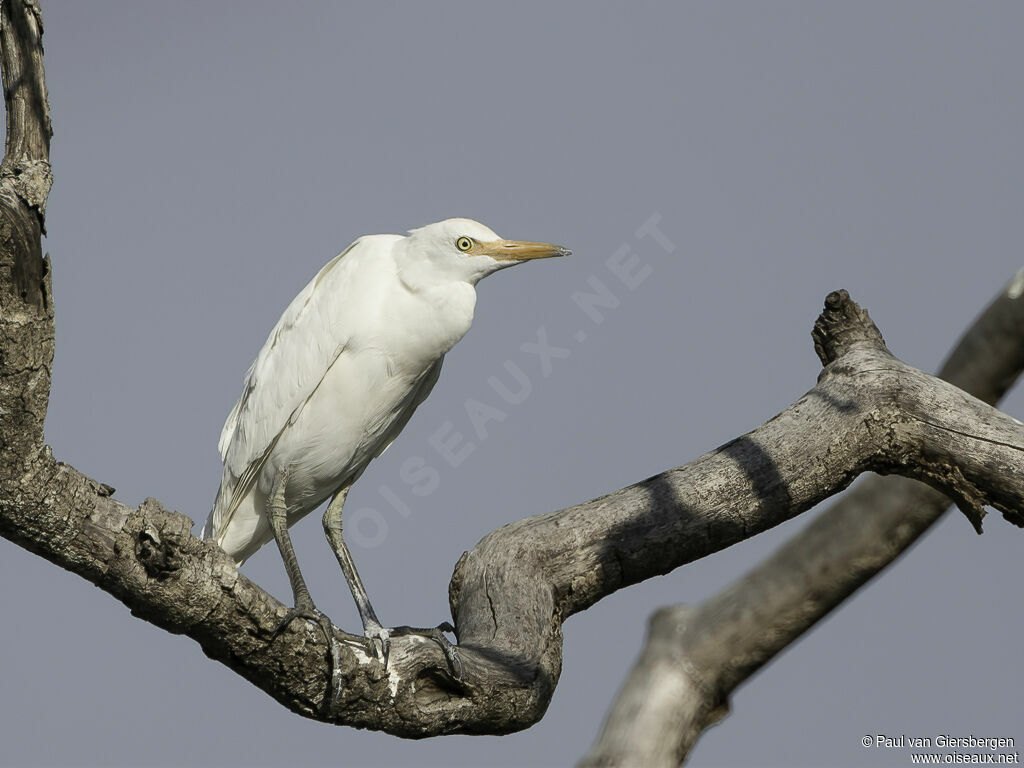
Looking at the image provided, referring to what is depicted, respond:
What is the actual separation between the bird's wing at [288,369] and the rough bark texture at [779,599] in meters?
2.51

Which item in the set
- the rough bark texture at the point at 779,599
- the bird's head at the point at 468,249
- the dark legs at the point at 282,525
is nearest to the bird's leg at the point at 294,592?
the dark legs at the point at 282,525

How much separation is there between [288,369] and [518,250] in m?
1.46

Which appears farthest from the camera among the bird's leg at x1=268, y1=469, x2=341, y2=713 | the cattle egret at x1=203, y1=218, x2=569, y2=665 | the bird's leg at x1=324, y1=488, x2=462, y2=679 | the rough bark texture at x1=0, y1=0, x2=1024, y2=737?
the cattle egret at x1=203, y1=218, x2=569, y2=665

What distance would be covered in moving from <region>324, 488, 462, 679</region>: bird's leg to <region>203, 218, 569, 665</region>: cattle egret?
13 millimetres

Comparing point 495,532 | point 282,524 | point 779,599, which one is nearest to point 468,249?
point 495,532

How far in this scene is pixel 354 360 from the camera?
19.0ft

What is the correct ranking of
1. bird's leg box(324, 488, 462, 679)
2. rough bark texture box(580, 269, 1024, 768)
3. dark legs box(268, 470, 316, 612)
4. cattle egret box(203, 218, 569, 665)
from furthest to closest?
rough bark texture box(580, 269, 1024, 768), cattle egret box(203, 218, 569, 665), dark legs box(268, 470, 316, 612), bird's leg box(324, 488, 462, 679)

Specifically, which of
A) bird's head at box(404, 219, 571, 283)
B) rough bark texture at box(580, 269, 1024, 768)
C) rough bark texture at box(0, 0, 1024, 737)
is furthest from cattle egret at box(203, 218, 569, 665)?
rough bark texture at box(580, 269, 1024, 768)

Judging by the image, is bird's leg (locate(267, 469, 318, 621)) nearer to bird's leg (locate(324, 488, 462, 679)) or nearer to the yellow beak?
bird's leg (locate(324, 488, 462, 679))

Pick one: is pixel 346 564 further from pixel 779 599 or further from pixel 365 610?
pixel 779 599

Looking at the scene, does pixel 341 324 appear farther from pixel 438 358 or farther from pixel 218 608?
pixel 218 608

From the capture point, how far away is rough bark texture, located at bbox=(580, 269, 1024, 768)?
5.95 m

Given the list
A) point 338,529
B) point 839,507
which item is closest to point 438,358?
point 338,529

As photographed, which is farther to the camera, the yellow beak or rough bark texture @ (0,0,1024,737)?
the yellow beak
